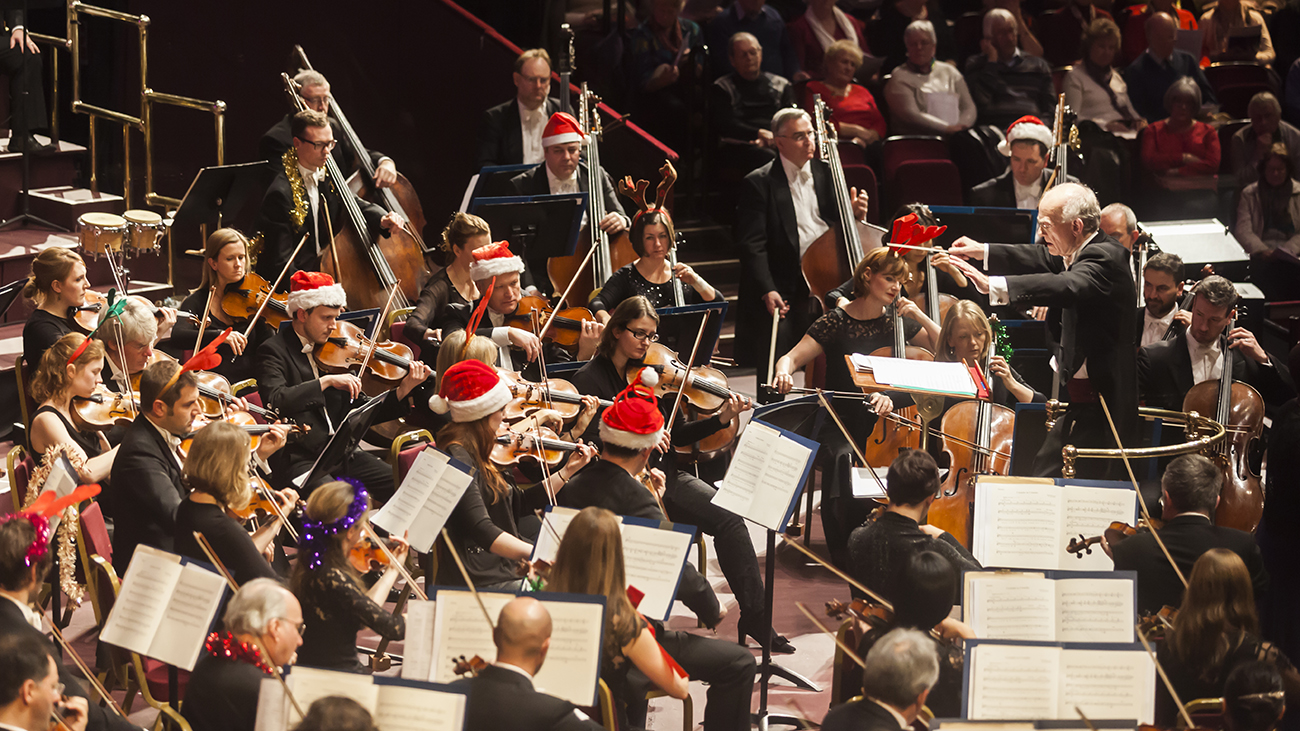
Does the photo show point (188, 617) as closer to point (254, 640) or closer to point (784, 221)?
point (254, 640)

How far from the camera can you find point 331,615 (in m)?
3.55

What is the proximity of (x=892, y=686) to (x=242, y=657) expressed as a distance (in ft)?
4.93

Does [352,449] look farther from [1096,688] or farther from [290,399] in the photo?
[1096,688]

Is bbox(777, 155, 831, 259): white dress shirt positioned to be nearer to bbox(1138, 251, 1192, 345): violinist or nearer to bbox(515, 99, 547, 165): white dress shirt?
bbox(515, 99, 547, 165): white dress shirt

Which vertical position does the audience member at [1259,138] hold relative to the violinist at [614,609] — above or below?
above

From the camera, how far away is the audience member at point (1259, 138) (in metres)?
8.25

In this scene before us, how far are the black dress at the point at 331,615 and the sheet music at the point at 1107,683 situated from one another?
5.37ft

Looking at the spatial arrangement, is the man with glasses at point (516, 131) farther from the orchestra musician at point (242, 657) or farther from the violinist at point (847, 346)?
the orchestra musician at point (242, 657)

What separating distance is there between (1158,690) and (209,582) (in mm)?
2436

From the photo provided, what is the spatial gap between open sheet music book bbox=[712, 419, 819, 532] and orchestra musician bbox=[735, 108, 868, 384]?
235 cm

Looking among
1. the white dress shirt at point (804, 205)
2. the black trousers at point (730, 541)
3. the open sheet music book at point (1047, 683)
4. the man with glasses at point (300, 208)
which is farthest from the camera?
the white dress shirt at point (804, 205)

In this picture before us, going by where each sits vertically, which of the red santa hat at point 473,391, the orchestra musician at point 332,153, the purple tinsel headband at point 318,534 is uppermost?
the orchestra musician at point 332,153

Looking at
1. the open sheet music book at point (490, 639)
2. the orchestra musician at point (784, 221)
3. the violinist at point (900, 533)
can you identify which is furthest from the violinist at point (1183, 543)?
the orchestra musician at point (784, 221)

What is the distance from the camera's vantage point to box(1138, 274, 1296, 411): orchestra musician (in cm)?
568
